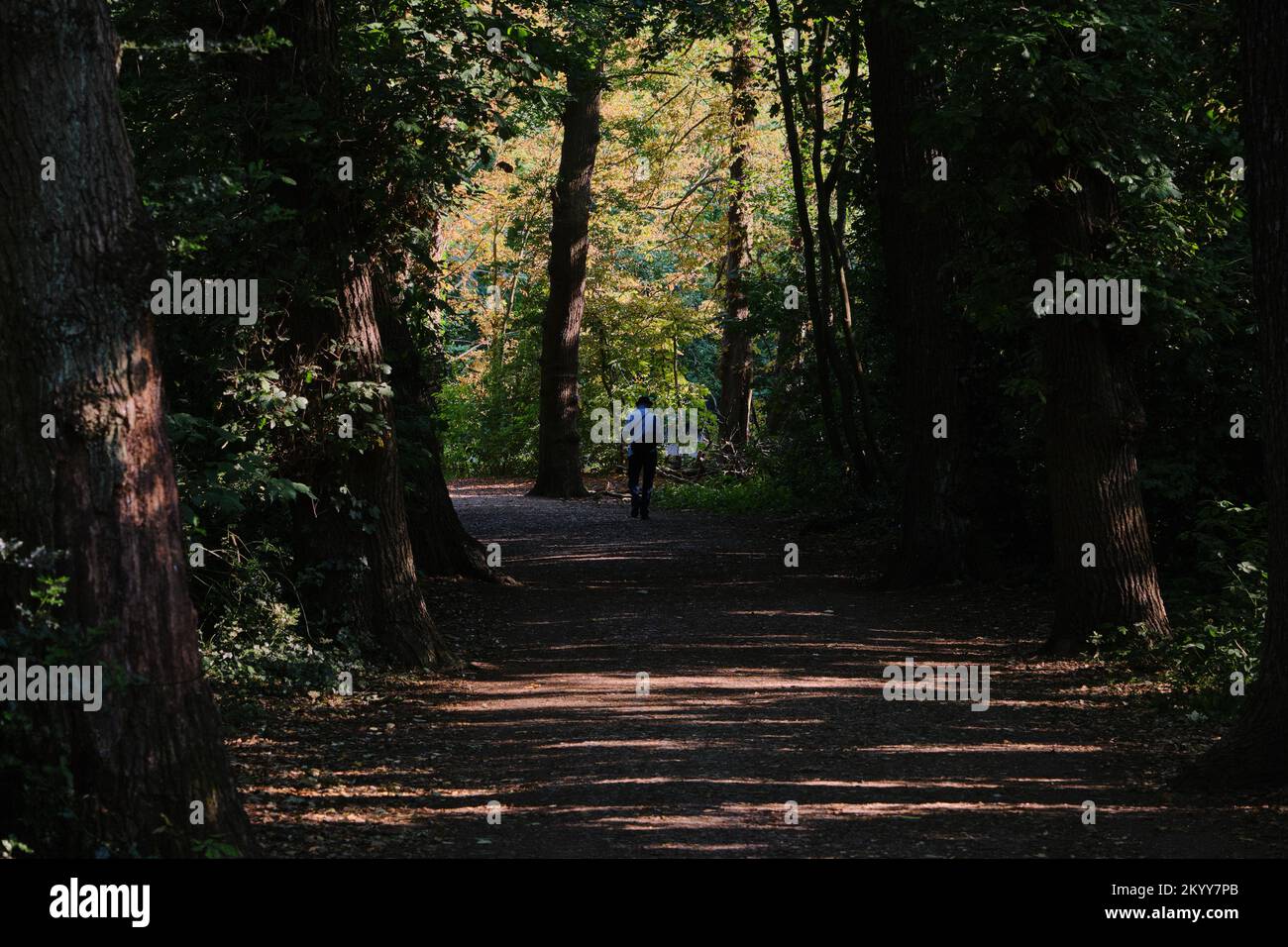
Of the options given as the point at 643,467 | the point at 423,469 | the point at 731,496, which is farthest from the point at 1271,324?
the point at 731,496

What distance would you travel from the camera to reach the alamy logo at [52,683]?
18.1 feet

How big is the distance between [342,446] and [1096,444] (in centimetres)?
642

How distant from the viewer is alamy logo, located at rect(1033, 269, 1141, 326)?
1141cm

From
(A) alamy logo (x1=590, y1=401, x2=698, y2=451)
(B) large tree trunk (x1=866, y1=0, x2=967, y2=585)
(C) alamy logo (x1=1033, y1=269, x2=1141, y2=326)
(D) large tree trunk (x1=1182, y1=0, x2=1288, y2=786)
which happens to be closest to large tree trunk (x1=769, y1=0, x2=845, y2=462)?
(B) large tree trunk (x1=866, y1=0, x2=967, y2=585)

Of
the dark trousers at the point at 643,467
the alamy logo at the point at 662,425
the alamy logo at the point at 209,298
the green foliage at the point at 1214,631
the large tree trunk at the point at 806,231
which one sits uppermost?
the large tree trunk at the point at 806,231

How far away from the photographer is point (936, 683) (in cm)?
1127

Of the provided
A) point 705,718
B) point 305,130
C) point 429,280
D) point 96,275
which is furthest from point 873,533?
point 96,275

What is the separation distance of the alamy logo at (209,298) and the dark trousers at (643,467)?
44.2ft

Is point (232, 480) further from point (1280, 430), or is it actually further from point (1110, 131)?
point (1110, 131)

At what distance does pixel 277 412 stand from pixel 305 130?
2.15 meters

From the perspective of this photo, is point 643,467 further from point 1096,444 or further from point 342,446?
point 342,446

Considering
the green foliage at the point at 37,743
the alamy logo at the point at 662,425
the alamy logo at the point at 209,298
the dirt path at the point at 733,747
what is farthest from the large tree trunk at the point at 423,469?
the alamy logo at the point at 662,425

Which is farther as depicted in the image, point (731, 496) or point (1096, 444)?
point (731, 496)

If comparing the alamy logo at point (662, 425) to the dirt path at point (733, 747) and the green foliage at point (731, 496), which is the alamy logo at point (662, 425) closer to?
the green foliage at point (731, 496)
